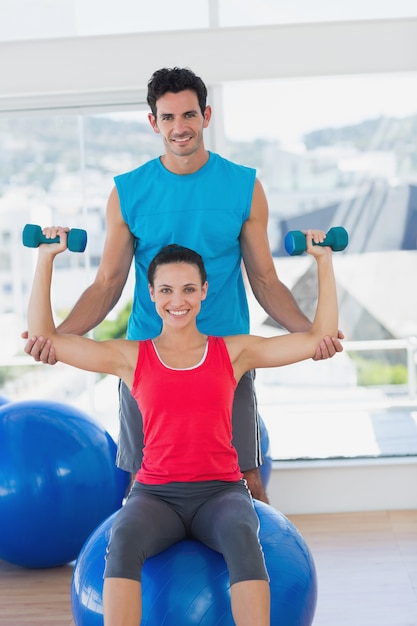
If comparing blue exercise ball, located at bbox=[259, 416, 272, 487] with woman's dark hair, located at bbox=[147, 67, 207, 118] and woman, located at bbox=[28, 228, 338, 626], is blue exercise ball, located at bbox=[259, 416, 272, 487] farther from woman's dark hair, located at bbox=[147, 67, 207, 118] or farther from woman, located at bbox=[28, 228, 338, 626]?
woman's dark hair, located at bbox=[147, 67, 207, 118]

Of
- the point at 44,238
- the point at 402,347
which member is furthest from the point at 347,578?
the point at 44,238

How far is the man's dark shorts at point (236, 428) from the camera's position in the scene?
8.73ft

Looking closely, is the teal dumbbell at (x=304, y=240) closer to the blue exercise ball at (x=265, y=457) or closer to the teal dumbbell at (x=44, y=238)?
the teal dumbbell at (x=44, y=238)

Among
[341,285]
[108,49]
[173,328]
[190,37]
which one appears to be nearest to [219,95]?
[190,37]

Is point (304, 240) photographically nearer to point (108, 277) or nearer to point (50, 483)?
point (108, 277)

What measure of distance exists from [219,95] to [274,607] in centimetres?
259

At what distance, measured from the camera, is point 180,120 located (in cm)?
250

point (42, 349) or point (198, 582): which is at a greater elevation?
point (42, 349)

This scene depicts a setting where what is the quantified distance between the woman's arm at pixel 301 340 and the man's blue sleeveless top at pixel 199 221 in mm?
152

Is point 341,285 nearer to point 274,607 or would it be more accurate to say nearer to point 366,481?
point 366,481

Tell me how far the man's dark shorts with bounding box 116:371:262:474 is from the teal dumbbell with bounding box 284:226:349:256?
1.49 feet

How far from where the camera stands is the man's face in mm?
2506

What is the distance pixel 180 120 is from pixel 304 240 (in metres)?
0.47

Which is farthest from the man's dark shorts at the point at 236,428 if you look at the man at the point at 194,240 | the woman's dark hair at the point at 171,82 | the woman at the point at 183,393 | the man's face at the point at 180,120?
the woman's dark hair at the point at 171,82
